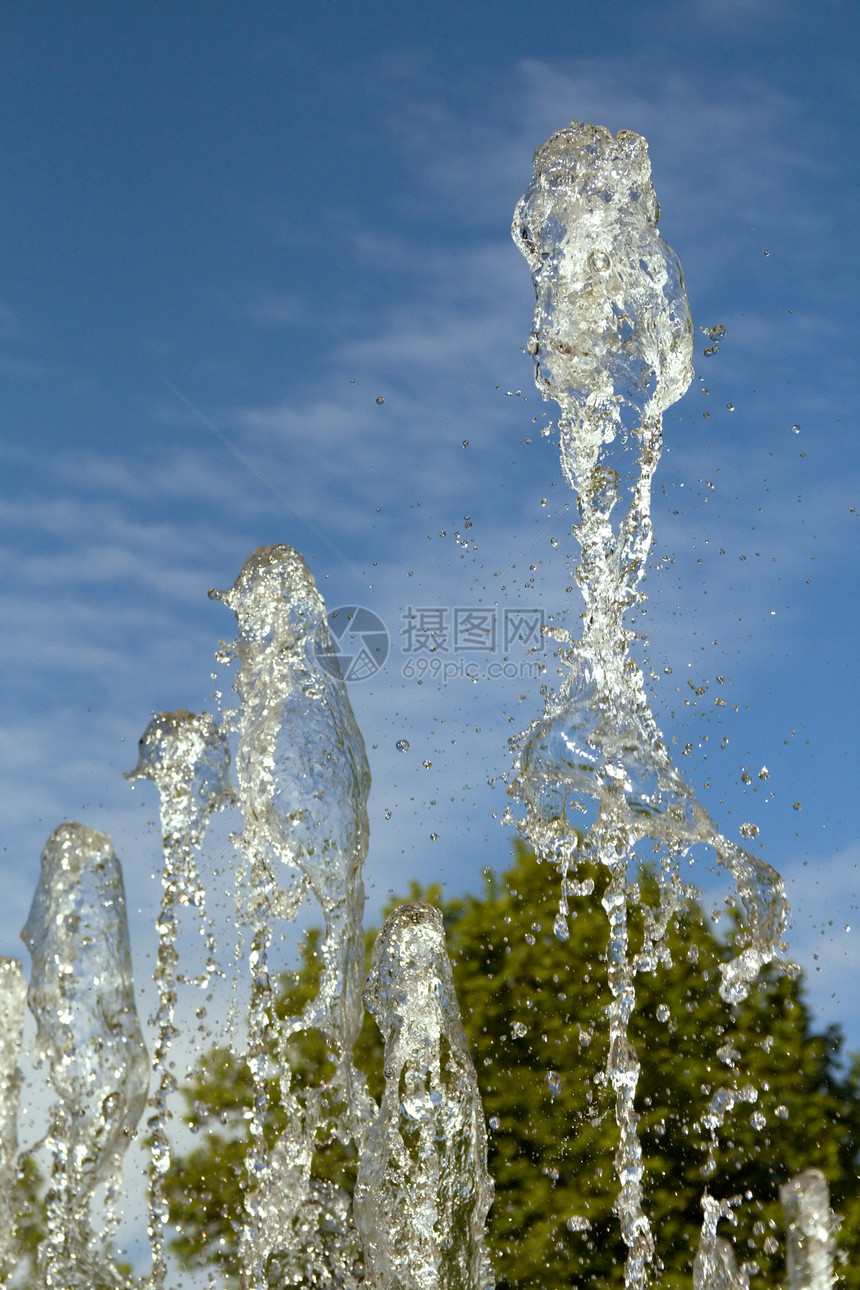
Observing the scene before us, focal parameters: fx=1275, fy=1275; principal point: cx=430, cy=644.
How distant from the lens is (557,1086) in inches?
439

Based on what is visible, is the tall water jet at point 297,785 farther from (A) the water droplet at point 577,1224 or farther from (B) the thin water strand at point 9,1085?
(A) the water droplet at point 577,1224

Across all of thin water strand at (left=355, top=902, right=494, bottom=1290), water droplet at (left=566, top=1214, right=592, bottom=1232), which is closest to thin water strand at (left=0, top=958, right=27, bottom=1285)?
thin water strand at (left=355, top=902, right=494, bottom=1290)

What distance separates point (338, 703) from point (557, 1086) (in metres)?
6.00

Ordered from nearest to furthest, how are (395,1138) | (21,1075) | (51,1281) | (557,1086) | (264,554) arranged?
1. (395,1138)
2. (51,1281)
3. (264,554)
4. (21,1075)
5. (557,1086)

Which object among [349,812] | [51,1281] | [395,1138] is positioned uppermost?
[349,812]

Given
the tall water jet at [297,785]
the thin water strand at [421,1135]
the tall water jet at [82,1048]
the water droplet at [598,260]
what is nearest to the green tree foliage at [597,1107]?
the tall water jet at [297,785]

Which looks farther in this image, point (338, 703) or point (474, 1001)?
point (474, 1001)

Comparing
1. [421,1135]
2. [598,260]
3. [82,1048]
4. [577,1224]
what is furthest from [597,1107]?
[598,260]

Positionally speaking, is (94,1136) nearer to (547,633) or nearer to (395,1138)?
(395,1138)

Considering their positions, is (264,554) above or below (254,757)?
above

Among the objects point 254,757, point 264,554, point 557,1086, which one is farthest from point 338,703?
point 557,1086

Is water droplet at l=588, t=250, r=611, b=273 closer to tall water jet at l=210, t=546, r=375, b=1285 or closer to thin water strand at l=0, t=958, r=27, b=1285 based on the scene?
tall water jet at l=210, t=546, r=375, b=1285

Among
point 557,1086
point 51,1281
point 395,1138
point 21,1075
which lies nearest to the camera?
point 395,1138

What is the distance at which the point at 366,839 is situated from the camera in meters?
6.59
